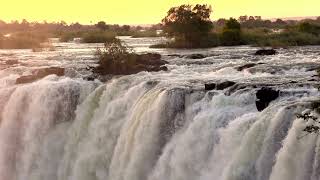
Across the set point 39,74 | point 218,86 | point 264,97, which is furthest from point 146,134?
point 39,74

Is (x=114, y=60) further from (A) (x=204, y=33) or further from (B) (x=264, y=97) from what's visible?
(A) (x=204, y=33)

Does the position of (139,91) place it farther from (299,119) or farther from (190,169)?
(299,119)

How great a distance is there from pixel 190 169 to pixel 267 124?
288 centimetres

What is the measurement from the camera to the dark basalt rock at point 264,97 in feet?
49.4

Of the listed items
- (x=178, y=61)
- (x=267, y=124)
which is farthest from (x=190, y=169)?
(x=178, y=61)

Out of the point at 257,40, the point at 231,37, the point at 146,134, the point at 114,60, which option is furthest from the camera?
the point at 231,37

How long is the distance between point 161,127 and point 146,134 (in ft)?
1.62

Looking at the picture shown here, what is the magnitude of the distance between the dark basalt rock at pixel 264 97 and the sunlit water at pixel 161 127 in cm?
18

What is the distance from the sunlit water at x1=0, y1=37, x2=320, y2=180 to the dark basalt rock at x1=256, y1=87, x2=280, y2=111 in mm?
181

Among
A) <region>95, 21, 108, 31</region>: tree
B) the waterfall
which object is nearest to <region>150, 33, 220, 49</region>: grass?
the waterfall

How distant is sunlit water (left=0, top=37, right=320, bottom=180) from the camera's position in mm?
13078

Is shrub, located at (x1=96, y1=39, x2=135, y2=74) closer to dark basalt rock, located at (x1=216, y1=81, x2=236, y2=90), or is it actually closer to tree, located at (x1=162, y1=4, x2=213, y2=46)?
dark basalt rock, located at (x1=216, y1=81, x2=236, y2=90)

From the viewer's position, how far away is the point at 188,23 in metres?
48.8

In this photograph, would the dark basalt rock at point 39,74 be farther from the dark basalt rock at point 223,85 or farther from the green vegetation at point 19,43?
the green vegetation at point 19,43
